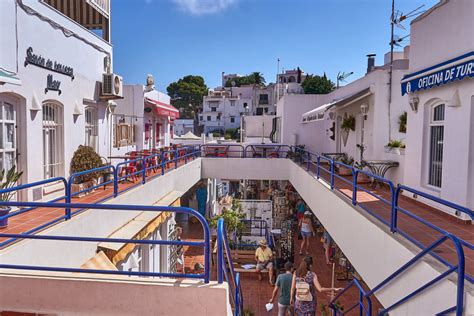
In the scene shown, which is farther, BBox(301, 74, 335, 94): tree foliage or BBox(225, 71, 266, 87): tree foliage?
BBox(225, 71, 266, 87): tree foliage

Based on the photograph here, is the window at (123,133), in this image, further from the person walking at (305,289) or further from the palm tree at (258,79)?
the palm tree at (258,79)

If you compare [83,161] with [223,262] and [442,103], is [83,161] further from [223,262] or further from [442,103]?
[442,103]

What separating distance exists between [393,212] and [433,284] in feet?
4.75

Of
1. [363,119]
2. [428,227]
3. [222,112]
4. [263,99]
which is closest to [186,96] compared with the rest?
[222,112]

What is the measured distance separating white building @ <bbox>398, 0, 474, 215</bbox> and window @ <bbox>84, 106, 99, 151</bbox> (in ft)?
29.3

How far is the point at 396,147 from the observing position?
10.9m

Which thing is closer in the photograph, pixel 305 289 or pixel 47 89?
pixel 305 289

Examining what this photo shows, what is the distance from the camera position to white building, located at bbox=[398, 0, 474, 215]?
662 centimetres

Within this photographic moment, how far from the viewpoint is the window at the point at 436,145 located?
7.87 metres

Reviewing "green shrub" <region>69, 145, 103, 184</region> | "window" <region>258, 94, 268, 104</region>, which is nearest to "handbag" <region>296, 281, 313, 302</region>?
"green shrub" <region>69, 145, 103, 184</region>

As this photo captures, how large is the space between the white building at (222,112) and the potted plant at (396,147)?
5097 centimetres

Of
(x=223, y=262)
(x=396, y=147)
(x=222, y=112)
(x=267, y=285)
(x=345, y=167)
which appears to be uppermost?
(x=222, y=112)

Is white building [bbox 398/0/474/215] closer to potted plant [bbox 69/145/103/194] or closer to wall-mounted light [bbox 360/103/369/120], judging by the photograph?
wall-mounted light [bbox 360/103/369/120]

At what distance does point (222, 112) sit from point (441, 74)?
55697mm
